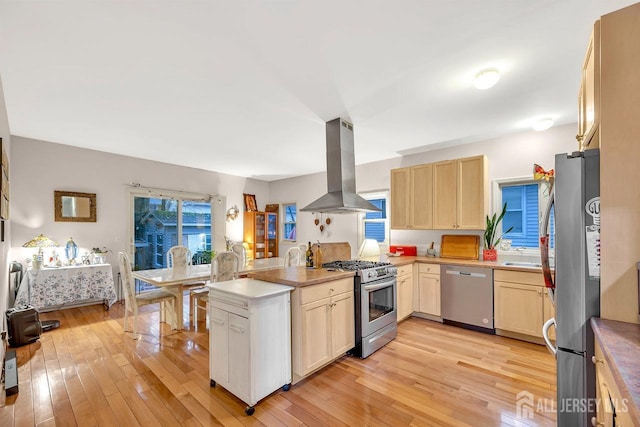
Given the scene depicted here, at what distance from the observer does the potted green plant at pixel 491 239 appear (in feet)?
12.3

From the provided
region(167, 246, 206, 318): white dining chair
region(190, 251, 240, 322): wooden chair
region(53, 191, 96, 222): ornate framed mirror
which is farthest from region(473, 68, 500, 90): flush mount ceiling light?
region(53, 191, 96, 222): ornate framed mirror

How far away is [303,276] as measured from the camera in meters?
2.49

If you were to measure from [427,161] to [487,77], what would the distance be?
2.32m

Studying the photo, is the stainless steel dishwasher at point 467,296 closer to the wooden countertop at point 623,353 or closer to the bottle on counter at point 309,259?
the bottle on counter at point 309,259

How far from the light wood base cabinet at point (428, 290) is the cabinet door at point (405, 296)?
13 cm

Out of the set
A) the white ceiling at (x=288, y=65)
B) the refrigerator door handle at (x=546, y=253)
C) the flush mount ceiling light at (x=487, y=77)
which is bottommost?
Answer: the refrigerator door handle at (x=546, y=253)

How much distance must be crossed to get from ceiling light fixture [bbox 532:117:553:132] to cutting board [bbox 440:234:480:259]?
156 cm

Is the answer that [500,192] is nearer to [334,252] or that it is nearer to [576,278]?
[334,252]

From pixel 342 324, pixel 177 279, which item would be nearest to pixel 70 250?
pixel 177 279

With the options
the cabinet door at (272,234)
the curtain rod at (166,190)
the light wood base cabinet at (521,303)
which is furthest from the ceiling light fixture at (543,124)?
the curtain rod at (166,190)

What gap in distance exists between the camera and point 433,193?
3982 millimetres

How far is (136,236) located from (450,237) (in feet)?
18.2

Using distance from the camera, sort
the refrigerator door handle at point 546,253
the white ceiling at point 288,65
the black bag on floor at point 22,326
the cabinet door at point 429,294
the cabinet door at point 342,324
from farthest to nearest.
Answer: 1. the cabinet door at point 429,294
2. the black bag on floor at point 22,326
3. the cabinet door at point 342,324
4. the white ceiling at point 288,65
5. the refrigerator door handle at point 546,253

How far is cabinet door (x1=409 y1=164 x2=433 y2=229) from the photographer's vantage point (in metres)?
4.01
